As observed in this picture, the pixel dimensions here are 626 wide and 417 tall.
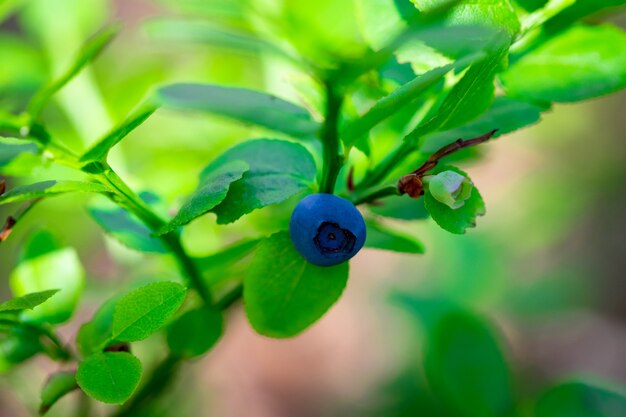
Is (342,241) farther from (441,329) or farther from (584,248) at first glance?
(584,248)

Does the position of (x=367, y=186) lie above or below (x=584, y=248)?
above

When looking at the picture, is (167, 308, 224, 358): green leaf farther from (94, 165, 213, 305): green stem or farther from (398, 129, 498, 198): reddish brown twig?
(398, 129, 498, 198): reddish brown twig

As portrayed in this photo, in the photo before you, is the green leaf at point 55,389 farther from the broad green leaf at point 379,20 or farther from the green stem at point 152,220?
the broad green leaf at point 379,20

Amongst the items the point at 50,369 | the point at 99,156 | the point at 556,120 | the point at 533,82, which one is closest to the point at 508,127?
the point at 533,82

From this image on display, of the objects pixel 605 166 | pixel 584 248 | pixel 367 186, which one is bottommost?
pixel 584 248

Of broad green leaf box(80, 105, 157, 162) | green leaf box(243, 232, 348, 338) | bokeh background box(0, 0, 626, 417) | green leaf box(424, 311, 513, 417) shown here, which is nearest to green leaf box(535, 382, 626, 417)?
green leaf box(424, 311, 513, 417)

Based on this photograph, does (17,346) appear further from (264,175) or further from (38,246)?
(264,175)

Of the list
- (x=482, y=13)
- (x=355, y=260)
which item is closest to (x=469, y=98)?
(x=482, y=13)
